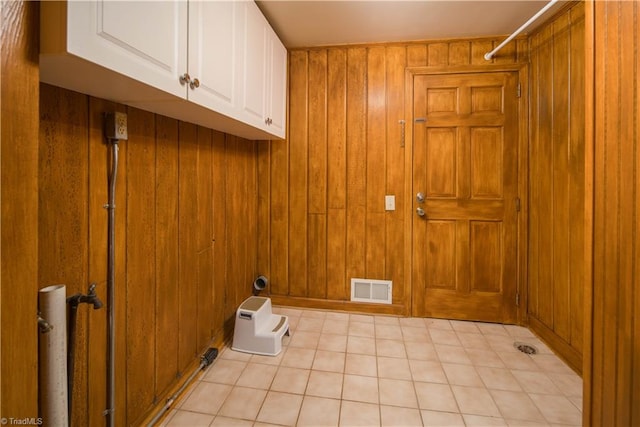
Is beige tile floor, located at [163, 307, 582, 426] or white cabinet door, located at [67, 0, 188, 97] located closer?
white cabinet door, located at [67, 0, 188, 97]

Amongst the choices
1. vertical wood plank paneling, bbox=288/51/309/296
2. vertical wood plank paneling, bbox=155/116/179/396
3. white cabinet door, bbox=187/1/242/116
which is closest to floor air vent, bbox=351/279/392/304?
vertical wood plank paneling, bbox=288/51/309/296

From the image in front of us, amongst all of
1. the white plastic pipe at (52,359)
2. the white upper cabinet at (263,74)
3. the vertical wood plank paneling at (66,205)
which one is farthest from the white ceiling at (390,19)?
the white plastic pipe at (52,359)

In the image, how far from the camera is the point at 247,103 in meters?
1.88

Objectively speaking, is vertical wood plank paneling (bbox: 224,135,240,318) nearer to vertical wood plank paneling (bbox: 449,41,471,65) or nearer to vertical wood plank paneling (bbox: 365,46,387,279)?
vertical wood plank paneling (bbox: 365,46,387,279)

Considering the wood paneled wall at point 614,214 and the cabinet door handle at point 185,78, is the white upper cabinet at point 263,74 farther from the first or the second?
the wood paneled wall at point 614,214

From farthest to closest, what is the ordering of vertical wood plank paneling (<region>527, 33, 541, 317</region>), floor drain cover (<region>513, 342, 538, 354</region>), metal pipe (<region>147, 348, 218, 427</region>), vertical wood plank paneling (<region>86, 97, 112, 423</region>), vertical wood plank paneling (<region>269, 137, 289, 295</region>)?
vertical wood plank paneling (<region>269, 137, 289, 295</region>), vertical wood plank paneling (<region>527, 33, 541, 317</region>), floor drain cover (<region>513, 342, 538, 354</region>), metal pipe (<region>147, 348, 218, 427</region>), vertical wood plank paneling (<region>86, 97, 112, 423</region>)

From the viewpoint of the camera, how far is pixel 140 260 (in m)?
1.45

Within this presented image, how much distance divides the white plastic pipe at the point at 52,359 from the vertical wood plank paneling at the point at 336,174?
7.09 ft

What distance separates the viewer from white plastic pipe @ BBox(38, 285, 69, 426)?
862 mm

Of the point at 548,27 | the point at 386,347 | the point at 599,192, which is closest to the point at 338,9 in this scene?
the point at 548,27

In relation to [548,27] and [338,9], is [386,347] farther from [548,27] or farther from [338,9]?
[548,27]

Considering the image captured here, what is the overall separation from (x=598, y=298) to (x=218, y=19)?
189 cm

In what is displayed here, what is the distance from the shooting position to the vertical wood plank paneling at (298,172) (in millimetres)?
2838

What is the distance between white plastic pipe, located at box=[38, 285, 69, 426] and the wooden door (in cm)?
245
